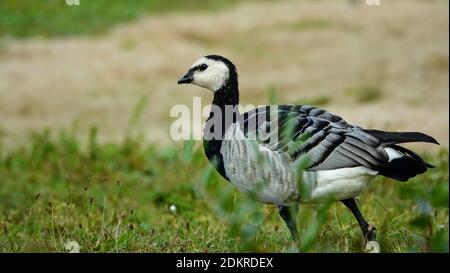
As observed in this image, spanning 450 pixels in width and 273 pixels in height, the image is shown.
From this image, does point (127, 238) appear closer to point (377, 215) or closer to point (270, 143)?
point (270, 143)

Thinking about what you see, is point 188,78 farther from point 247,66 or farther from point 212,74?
point 247,66

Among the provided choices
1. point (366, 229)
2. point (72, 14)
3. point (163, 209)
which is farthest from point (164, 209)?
point (72, 14)

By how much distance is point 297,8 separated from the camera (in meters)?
17.0

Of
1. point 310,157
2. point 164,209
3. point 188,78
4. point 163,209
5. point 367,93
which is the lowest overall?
point 163,209

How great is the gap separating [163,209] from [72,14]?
955 centimetres

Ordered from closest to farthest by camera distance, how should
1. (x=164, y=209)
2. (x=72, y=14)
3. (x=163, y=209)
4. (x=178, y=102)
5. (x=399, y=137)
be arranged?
(x=399, y=137) → (x=164, y=209) → (x=163, y=209) → (x=178, y=102) → (x=72, y=14)

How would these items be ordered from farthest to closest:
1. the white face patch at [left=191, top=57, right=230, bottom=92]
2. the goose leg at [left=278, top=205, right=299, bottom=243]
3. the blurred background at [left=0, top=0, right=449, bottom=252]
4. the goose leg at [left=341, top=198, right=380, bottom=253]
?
1. the white face patch at [left=191, top=57, right=230, bottom=92]
2. the blurred background at [left=0, top=0, right=449, bottom=252]
3. the goose leg at [left=278, top=205, right=299, bottom=243]
4. the goose leg at [left=341, top=198, right=380, bottom=253]

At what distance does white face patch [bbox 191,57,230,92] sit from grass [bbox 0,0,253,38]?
9.94 meters

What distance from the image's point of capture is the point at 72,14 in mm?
16016

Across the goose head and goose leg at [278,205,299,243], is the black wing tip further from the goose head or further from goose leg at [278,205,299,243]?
the goose head

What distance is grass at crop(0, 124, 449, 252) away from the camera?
13.1ft

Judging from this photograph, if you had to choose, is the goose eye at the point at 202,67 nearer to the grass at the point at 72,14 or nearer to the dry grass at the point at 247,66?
the dry grass at the point at 247,66

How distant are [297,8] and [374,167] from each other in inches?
501

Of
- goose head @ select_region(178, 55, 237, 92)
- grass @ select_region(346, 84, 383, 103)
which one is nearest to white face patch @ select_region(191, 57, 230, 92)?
goose head @ select_region(178, 55, 237, 92)
